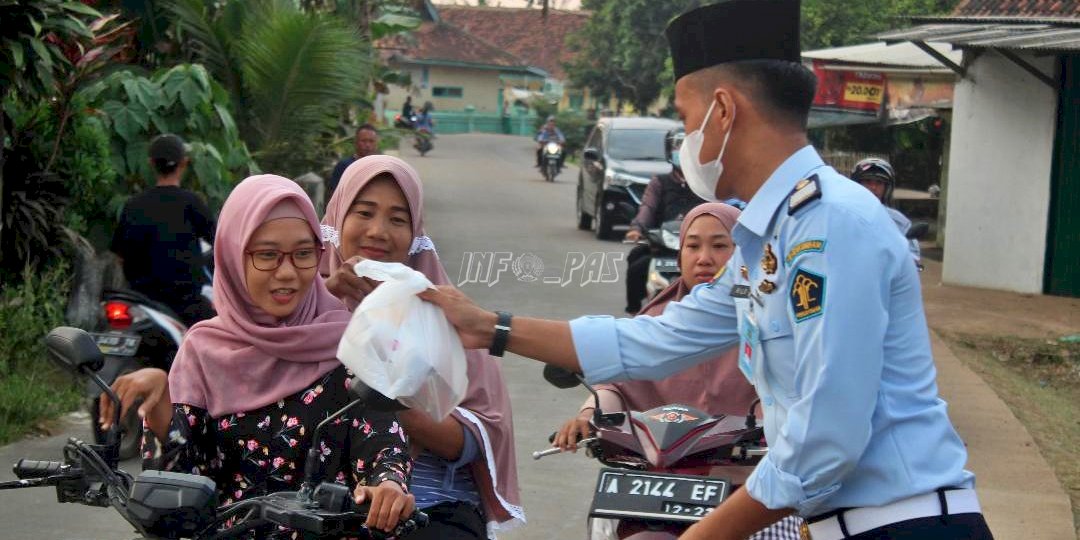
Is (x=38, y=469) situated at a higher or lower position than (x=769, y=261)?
lower

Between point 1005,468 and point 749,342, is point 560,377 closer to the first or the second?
point 749,342

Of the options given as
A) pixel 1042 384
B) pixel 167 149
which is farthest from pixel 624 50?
pixel 167 149

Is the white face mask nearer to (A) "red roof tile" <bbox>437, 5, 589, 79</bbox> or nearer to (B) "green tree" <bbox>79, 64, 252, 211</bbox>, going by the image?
(B) "green tree" <bbox>79, 64, 252, 211</bbox>

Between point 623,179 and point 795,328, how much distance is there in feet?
57.2

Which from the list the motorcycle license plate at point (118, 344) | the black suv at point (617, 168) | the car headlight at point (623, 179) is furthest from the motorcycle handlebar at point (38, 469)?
the car headlight at point (623, 179)

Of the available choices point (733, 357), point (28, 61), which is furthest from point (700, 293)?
point (28, 61)

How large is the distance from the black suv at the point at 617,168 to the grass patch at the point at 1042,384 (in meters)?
7.37

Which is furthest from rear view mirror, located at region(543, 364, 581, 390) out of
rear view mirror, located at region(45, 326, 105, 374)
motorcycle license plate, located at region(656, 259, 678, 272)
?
motorcycle license plate, located at region(656, 259, 678, 272)

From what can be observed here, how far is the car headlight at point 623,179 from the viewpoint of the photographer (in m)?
19.7

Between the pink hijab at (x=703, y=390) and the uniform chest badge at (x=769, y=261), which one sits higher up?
the uniform chest badge at (x=769, y=261)

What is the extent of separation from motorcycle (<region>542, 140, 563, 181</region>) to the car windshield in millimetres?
13914

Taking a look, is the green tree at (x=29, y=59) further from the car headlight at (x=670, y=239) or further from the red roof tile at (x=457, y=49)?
the red roof tile at (x=457, y=49)

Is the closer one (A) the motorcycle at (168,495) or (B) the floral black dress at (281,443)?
(A) the motorcycle at (168,495)

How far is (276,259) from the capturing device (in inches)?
132
